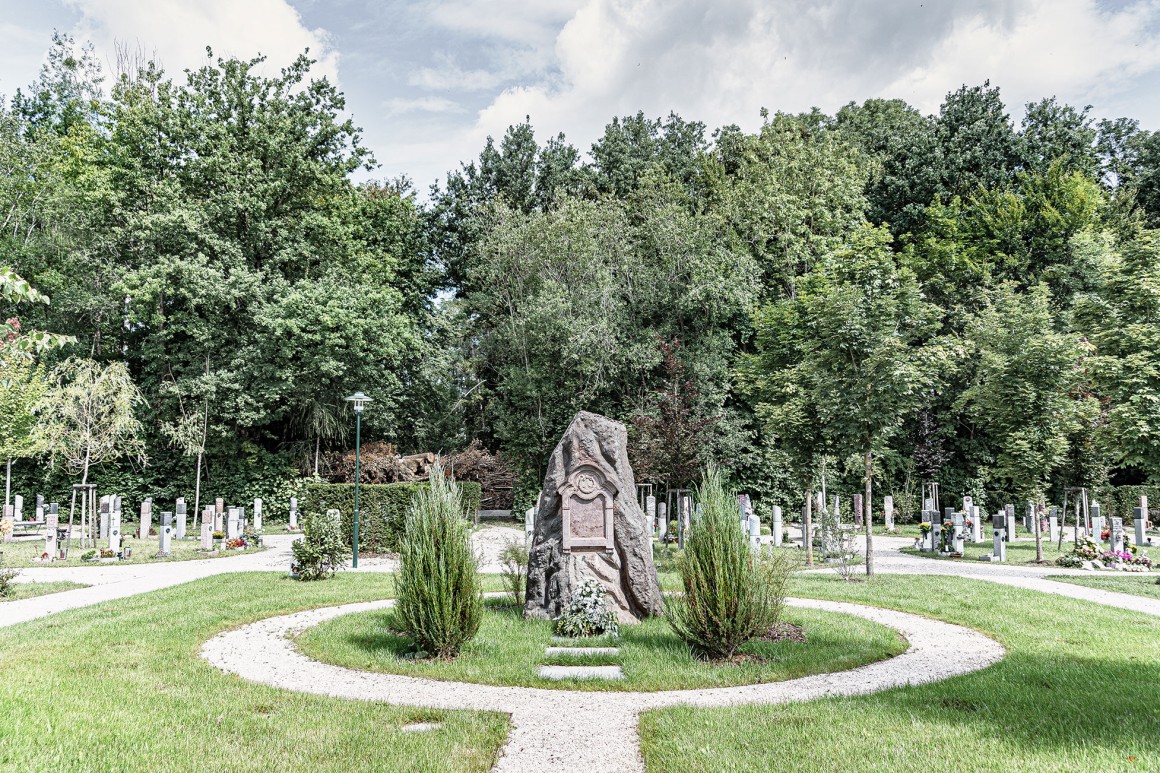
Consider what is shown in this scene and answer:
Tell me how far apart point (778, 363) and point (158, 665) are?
21.3 meters

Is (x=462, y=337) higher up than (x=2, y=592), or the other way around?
(x=462, y=337)

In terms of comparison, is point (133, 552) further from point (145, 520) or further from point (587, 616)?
point (587, 616)

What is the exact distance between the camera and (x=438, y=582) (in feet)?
22.7

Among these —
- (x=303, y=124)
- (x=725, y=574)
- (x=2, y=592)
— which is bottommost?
(x=2, y=592)

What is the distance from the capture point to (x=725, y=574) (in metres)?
6.74

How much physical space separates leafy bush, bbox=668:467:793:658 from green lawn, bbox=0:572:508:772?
2.43 meters

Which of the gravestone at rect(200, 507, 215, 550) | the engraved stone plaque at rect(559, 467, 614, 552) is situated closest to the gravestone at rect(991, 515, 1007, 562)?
the engraved stone plaque at rect(559, 467, 614, 552)

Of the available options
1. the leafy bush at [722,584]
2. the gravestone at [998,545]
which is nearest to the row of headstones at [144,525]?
the leafy bush at [722,584]

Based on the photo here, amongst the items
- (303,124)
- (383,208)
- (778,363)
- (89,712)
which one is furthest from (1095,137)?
(89,712)

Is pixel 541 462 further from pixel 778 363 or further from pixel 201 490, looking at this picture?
pixel 201 490

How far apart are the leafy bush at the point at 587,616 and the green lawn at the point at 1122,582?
361 inches

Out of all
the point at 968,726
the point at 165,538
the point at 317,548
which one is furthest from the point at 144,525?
the point at 968,726

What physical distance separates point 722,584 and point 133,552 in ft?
56.3

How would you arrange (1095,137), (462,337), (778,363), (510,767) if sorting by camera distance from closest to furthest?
(510,767)
(778,363)
(462,337)
(1095,137)
